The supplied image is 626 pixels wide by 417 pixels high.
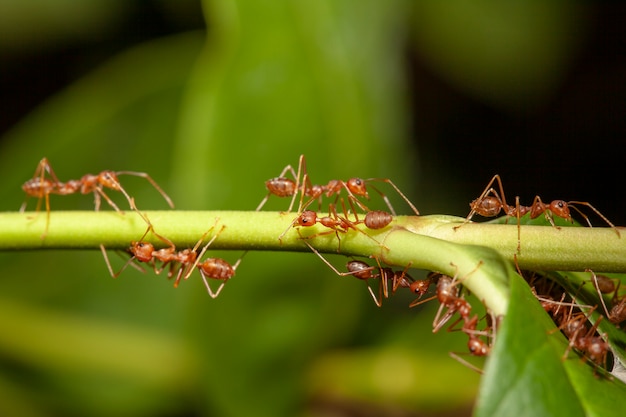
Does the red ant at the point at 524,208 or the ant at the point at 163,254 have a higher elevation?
the red ant at the point at 524,208

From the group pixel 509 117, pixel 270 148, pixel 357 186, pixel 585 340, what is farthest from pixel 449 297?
pixel 509 117

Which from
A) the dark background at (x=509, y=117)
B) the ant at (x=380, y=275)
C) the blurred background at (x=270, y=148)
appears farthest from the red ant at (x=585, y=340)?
the dark background at (x=509, y=117)

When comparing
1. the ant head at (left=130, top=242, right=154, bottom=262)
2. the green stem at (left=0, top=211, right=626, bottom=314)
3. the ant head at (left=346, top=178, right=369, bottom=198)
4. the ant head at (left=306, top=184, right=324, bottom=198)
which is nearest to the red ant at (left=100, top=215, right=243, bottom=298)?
the ant head at (left=130, top=242, right=154, bottom=262)

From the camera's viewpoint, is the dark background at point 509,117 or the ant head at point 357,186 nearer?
the ant head at point 357,186

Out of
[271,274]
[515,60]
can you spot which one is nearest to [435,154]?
[515,60]

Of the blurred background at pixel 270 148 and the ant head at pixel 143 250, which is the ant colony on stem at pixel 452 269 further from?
the blurred background at pixel 270 148

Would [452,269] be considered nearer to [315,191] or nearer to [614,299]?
[614,299]

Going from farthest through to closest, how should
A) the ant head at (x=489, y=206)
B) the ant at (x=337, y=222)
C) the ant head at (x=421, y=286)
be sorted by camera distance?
the ant head at (x=489, y=206), the ant head at (x=421, y=286), the ant at (x=337, y=222)
